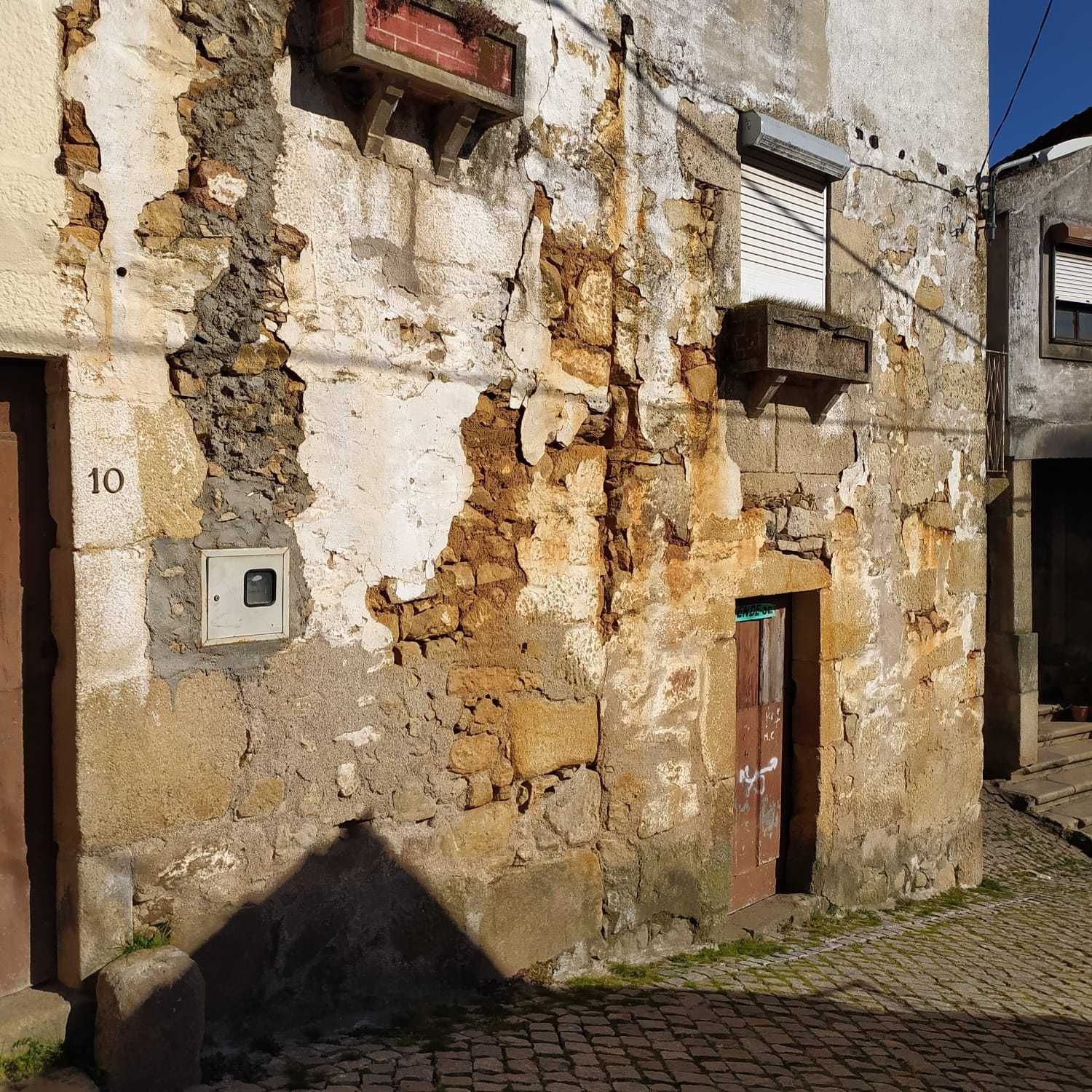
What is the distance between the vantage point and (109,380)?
3.24 meters

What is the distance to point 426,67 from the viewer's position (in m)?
3.80

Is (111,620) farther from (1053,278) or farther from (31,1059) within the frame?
(1053,278)

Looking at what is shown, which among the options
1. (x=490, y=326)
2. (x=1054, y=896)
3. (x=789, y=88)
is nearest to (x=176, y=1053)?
(x=490, y=326)

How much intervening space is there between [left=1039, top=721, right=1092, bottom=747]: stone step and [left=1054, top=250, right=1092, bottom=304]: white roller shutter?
179 inches

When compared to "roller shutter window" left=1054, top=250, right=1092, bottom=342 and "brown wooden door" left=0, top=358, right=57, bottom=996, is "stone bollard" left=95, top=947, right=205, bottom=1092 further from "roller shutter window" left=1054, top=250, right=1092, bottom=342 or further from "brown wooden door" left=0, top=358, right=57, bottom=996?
"roller shutter window" left=1054, top=250, right=1092, bottom=342

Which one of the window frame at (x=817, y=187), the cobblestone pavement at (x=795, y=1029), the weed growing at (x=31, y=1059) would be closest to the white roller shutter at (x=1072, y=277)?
the window frame at (x=817, y=187)

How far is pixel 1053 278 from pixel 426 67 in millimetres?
9441

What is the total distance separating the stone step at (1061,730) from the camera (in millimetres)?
10664

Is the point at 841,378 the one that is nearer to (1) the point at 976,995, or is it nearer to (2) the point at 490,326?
(2) the point at 490,326

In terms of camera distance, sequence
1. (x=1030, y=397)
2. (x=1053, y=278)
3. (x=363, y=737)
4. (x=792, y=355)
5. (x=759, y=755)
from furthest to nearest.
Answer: (x=1053, y=278)
(x=1030, y=397)
(x=759, y=755)
(x=792, y=355)
(x=363, y=737)

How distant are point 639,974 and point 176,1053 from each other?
2.29m

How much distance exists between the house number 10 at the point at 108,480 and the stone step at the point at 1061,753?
9.21 meters

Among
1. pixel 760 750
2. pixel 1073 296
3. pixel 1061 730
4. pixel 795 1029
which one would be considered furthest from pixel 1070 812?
pixel 795 1029

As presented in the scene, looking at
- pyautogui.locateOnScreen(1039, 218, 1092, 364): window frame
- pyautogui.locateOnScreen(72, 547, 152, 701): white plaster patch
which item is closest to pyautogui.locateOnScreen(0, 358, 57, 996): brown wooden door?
pyautogui.locateOnScreen(72, 547, 152, 701): white plaster patch
